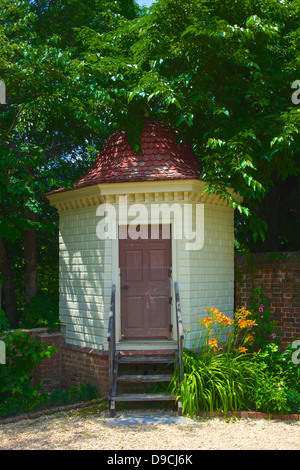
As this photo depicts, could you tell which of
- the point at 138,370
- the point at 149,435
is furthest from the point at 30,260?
the point at 149,435

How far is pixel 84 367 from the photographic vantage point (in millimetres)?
8922

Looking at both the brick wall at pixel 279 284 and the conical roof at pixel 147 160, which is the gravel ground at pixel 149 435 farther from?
the conical roof at pixel 147 160

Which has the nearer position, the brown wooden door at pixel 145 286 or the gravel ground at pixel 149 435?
the gravel ground at pixel 149 435

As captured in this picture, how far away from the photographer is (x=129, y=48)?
404 inches

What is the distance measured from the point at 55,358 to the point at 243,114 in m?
6.26

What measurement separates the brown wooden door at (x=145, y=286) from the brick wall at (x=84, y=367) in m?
0.70

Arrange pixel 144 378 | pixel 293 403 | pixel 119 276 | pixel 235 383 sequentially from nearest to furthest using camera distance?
pixel 293 403
pixel 235 383
pixel 144 378
pixel 119 276

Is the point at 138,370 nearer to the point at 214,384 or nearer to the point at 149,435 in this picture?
the point at 214,384

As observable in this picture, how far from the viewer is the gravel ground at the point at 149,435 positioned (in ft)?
19.1

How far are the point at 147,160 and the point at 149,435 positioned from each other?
490cm
